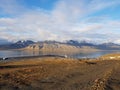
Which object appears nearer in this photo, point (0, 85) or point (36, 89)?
point (36, 89)

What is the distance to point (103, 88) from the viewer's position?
77.5ft

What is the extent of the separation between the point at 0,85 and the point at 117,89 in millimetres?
11774

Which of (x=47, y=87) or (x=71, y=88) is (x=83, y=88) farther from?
(x=47, y=87)

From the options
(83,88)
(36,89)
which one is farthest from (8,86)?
(83,88)

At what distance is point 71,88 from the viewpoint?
24719 millimetres

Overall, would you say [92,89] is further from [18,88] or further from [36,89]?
[18,88]

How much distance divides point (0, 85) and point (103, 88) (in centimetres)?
1036

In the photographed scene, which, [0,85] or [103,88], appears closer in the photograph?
[103,88]

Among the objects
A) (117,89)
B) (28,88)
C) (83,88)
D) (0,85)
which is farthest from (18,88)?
(117,89)

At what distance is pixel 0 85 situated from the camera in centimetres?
2558

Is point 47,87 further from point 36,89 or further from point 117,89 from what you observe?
point 117,89

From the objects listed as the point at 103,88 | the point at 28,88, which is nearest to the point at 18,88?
the point at 28,88

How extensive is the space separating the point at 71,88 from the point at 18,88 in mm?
5167

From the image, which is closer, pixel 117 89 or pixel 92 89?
pixel 92 89
